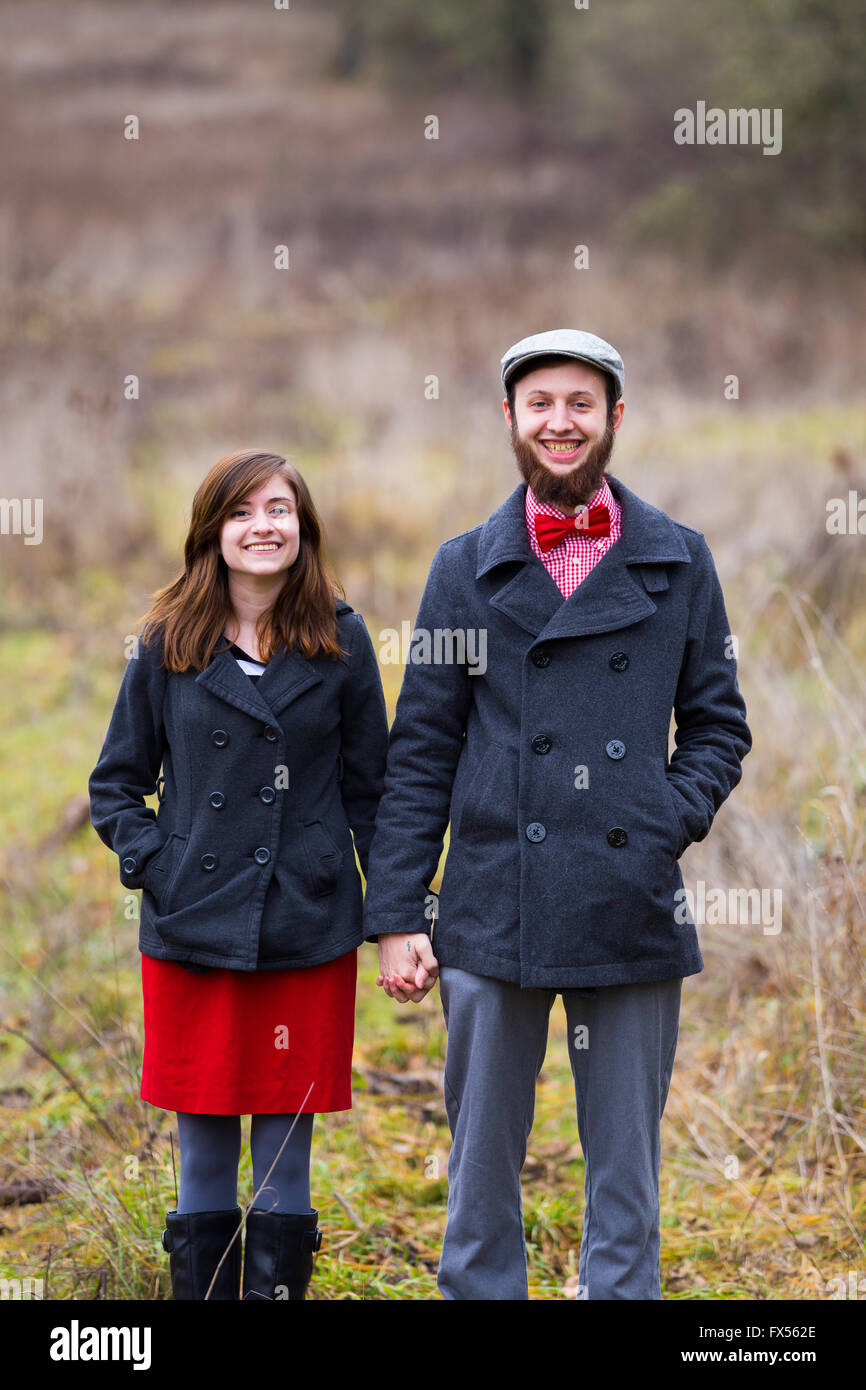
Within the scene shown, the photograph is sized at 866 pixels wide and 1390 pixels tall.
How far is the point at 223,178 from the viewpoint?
19.0 meters

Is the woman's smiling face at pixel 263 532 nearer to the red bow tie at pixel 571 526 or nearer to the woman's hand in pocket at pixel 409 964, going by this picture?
the red bow tie at pixel 571 526

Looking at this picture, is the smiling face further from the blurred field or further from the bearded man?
the blurred field

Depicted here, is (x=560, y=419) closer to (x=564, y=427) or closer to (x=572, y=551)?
(x=564, y=427)

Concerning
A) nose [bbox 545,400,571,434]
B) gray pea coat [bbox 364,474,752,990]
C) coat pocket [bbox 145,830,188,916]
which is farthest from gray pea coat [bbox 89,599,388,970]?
nose [bbox 545,400,571,434]

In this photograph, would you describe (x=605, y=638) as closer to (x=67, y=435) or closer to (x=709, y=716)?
(x=709, y=716)

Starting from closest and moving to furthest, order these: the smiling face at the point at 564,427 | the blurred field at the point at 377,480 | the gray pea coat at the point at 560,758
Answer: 1. the gray pea coat at the point at 560,758
2. the smiling face at the point at 564,427
3. the blurred field at the point at 377,480

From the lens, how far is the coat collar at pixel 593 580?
7.91 ft

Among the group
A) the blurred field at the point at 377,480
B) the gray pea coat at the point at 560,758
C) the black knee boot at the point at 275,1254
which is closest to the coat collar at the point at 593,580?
the gray pea coat at the point at 560,758

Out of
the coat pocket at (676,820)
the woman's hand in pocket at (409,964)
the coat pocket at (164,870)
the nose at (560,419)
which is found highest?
the nose at (560,419)

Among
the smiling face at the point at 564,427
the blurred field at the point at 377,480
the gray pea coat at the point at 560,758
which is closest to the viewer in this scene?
the gray pea coat at the point at 560,758

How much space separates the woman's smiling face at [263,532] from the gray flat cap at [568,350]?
0.49m

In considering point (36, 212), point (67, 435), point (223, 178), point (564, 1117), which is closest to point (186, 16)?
point (223, 178)

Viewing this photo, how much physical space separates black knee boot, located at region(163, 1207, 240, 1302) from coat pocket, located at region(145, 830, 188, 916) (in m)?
0.57

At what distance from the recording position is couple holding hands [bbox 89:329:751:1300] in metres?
2.37
